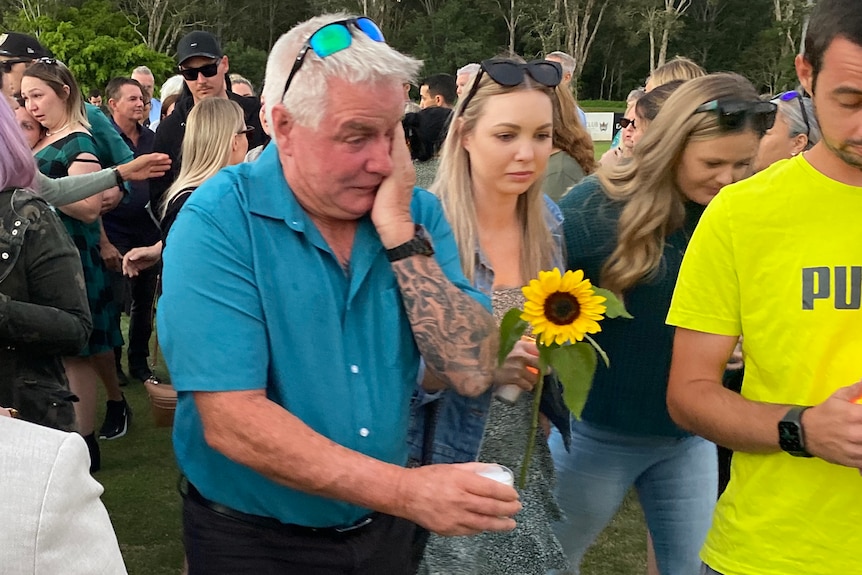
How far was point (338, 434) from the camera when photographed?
169 centimetres

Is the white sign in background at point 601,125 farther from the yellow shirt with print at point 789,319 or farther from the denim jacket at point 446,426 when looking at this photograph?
the yellow shirt with print at point 789,319

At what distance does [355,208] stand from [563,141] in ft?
8.06

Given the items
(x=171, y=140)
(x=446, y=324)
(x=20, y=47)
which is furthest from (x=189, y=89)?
(x=446, y=324)

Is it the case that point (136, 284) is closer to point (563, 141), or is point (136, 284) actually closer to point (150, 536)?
point (150, 536)

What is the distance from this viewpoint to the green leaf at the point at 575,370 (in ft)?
5.99

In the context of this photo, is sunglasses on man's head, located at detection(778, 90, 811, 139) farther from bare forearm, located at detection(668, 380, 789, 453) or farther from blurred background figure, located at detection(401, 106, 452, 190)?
bare forearm, located at detection(668, 380, 789, 453)

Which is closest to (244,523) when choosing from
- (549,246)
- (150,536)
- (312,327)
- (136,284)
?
(312,327)

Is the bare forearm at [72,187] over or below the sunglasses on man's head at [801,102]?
below

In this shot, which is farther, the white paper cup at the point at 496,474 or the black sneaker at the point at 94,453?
the black sneaker at the point at 94,453

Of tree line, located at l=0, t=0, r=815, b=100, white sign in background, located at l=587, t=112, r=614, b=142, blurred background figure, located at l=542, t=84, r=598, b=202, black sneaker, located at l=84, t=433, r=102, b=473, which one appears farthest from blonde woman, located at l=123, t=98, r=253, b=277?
tree line, located at l=0, t=0, r=815, b=100

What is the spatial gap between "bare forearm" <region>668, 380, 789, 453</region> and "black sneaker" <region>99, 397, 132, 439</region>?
165 inches

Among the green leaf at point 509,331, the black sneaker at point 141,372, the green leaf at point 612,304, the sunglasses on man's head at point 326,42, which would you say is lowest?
the black sneaker at point 141,372

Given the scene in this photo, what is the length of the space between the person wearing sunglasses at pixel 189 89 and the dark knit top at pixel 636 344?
332 cm

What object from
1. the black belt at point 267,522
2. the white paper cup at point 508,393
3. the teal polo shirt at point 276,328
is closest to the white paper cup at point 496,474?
the teal polo shirt at point 276,328
